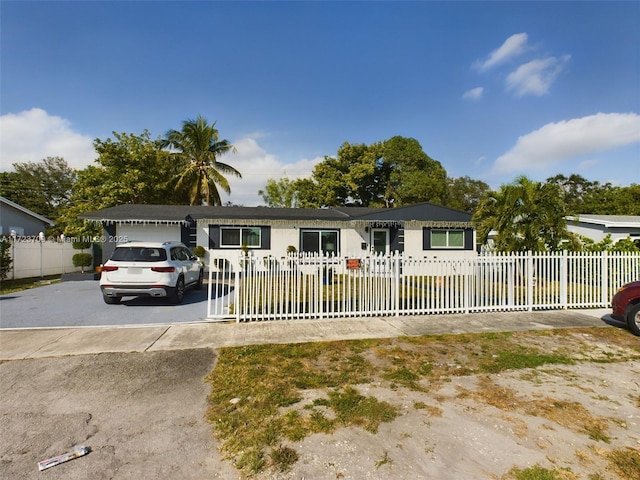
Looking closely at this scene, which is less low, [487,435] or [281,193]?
[281,193]

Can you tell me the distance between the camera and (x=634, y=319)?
687 cm

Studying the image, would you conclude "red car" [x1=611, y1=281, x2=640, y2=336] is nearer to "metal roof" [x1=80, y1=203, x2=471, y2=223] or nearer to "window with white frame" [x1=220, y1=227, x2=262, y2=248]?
"metal roof" [x1=80, y1=203, x2=471, y2=223]

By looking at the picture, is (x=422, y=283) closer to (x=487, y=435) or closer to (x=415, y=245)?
(x=487, y=435)

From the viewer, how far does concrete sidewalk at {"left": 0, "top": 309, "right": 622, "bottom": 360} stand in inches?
234

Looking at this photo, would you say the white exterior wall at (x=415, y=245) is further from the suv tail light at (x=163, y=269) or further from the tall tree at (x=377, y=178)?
the tall tree at (x=377, y=178)

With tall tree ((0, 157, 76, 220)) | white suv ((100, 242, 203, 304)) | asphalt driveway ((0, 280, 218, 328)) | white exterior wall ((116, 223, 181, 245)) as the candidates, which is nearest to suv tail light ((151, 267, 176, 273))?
white suv ((100, 242, 203, 304))

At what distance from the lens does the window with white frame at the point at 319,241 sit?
17547 mm

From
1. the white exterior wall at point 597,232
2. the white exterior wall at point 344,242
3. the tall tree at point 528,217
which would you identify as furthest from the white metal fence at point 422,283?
the white exterior wall at point 597,232

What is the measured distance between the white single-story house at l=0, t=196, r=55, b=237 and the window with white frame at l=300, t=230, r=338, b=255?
17872 millimetres

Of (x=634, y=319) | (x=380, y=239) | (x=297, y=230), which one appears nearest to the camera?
(x=634, y=319)

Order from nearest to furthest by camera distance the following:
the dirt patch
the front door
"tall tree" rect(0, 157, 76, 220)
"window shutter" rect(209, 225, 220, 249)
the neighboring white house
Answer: the dirt patch, "window shutter" rect(209, 225, 220, 249), the neighboring white house, the front door, "tall tree" rect(0, 157, 76, 220)

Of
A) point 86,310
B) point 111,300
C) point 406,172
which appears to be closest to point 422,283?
point 111,300

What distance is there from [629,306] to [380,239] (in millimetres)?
11730

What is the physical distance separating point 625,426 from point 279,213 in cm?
1615
